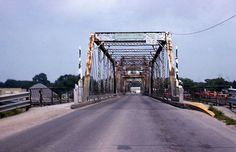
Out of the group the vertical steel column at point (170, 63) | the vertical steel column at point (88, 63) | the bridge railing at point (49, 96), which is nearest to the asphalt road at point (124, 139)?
the bridge railing at point (49, 96)

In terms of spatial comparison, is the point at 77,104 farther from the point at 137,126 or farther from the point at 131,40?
the point at 131,40

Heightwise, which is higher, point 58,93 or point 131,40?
point 131,40

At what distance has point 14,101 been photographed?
21.3m

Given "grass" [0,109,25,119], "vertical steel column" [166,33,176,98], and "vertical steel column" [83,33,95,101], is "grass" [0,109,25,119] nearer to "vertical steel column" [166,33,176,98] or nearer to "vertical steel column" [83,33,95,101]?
"vertical steel column" [83,33,95,101]

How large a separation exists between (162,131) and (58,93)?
69.1ft

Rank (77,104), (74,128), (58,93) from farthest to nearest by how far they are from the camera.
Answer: (58,93)
(77,104)
(74,128)

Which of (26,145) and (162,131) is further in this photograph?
(162,131)

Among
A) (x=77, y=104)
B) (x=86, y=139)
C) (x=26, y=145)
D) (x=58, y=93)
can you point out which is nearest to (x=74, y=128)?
(x=86, y=139)

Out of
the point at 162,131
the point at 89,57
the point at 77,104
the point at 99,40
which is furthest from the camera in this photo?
the point at 99,40

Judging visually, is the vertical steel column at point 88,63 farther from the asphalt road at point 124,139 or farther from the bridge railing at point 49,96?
the asphalt road at point 124,139

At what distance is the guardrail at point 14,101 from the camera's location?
1923cm

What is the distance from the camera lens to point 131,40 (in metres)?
48.0

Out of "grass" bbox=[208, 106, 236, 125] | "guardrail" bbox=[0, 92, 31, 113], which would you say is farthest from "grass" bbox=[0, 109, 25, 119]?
"grass" bbox=[208, 106, 236, 125]

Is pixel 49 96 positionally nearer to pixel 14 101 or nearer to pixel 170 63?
pixel 14 101
